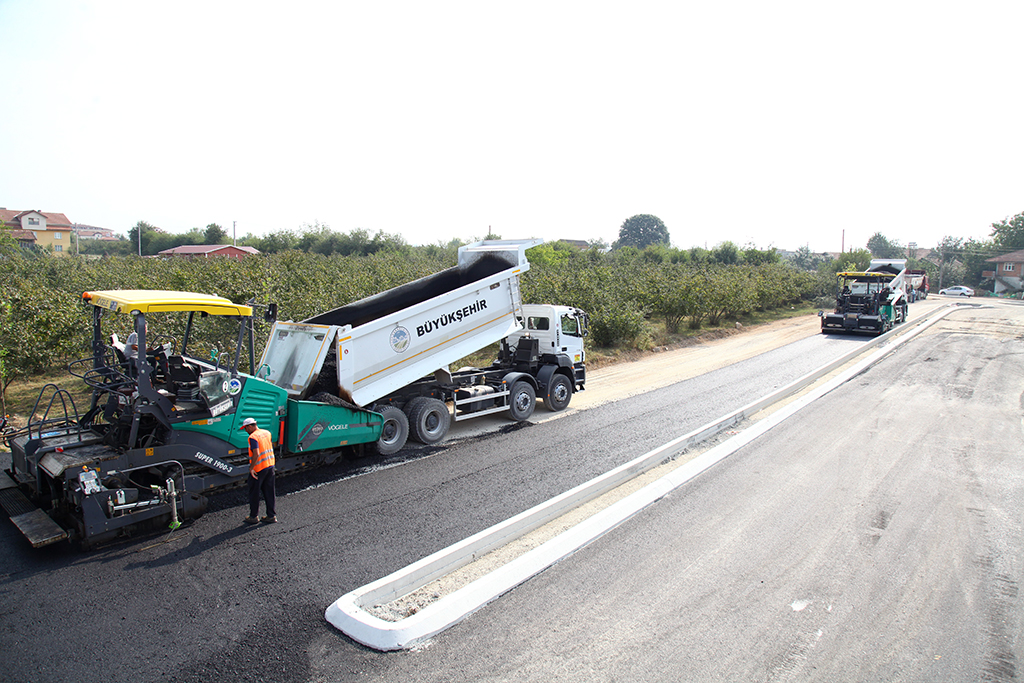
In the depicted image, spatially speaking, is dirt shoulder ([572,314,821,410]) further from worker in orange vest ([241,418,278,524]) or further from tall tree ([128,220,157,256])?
tall tree ([128,220,157,256])

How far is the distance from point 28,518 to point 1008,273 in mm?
85720

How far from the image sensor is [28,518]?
20.8 feet

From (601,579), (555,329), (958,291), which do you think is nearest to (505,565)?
(601,579)

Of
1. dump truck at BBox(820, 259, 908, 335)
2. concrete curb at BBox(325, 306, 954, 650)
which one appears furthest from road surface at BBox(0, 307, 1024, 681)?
dump truck at BBox(820, 259, 908, 335)

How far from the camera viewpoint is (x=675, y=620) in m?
4.99

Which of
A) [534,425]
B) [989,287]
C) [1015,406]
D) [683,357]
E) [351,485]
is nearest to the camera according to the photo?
[351,485]

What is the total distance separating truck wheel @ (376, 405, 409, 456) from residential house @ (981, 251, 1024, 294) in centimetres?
7361

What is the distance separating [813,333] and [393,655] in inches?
1009

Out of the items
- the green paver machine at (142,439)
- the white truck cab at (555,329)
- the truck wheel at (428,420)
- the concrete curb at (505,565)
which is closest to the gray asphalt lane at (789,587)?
the concrete curb at (505,565)

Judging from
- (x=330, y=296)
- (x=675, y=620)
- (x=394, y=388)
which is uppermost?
(x=330, y=296)

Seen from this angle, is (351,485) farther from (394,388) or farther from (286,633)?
(286,633)

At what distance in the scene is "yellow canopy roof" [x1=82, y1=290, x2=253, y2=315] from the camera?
677cm

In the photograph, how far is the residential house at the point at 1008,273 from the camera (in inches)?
2451

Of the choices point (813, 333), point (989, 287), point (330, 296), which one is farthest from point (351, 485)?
point (989, 287)
